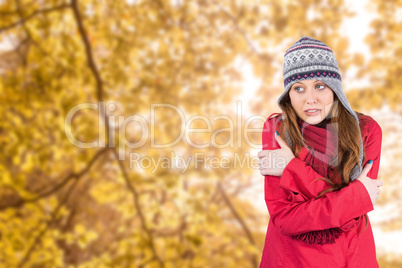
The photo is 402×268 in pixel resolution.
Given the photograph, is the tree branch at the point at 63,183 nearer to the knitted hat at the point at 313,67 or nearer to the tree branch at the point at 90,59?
the tree branch at the point at 90,59

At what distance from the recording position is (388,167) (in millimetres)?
3422

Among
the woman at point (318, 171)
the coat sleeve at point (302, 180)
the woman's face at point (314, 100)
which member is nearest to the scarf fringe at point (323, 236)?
the woman at point (318, 171)

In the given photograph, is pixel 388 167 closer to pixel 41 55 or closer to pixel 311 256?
pixel 311 256

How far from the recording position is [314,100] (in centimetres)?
125

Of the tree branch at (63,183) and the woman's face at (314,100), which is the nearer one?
the woman's face at (314,100)

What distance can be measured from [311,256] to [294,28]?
249 centimetres

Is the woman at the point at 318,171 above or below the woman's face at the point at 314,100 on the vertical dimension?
below

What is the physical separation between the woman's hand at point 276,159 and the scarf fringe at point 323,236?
222 mm

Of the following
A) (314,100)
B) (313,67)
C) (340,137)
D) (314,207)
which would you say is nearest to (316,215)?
(314,207)

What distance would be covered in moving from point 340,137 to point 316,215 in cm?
31

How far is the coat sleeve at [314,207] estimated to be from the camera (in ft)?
3.55

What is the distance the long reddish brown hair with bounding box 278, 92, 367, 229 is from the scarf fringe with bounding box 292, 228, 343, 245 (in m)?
0.12

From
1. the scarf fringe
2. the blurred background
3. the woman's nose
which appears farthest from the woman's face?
the blurred background

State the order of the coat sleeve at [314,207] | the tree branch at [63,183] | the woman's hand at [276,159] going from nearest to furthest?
the coat sleeve at [314,207]
the woman's hand at [276,159]
the tree branch at [63,183]
